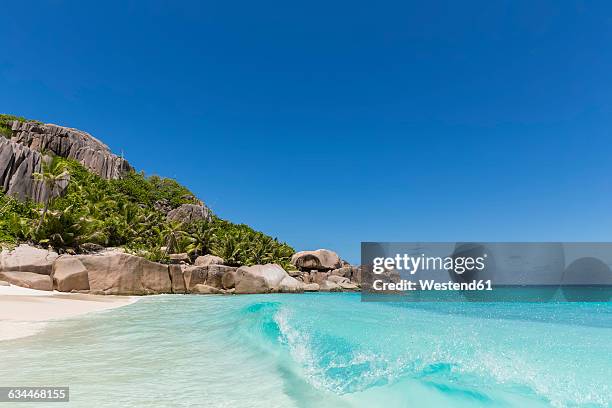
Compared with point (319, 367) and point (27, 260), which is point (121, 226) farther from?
point (319, 367)

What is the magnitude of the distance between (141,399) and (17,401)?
4.17ft

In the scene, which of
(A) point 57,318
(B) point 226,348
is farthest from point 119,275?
(B) point 226,348

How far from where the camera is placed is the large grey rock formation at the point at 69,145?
49938 mm

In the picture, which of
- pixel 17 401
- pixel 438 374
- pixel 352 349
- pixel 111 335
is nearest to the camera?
pixel 17 401

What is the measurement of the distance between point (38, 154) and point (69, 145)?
15512 mm

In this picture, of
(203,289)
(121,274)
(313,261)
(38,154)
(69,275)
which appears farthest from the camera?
(313,261)

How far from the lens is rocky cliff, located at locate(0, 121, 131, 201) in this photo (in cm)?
3550

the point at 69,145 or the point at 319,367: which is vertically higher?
the point at 69,145

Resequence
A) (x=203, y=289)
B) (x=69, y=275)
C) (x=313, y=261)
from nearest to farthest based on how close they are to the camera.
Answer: (x=69, y=275)
(x=203, y=289)
(x=313, y=261)

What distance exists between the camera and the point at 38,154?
39750mm

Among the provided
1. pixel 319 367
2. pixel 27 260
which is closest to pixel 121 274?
pixel 27 260

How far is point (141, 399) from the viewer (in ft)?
13.5

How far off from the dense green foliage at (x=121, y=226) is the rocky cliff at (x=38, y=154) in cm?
305

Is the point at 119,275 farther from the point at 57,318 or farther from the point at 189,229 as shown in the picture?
the point at 189,229
